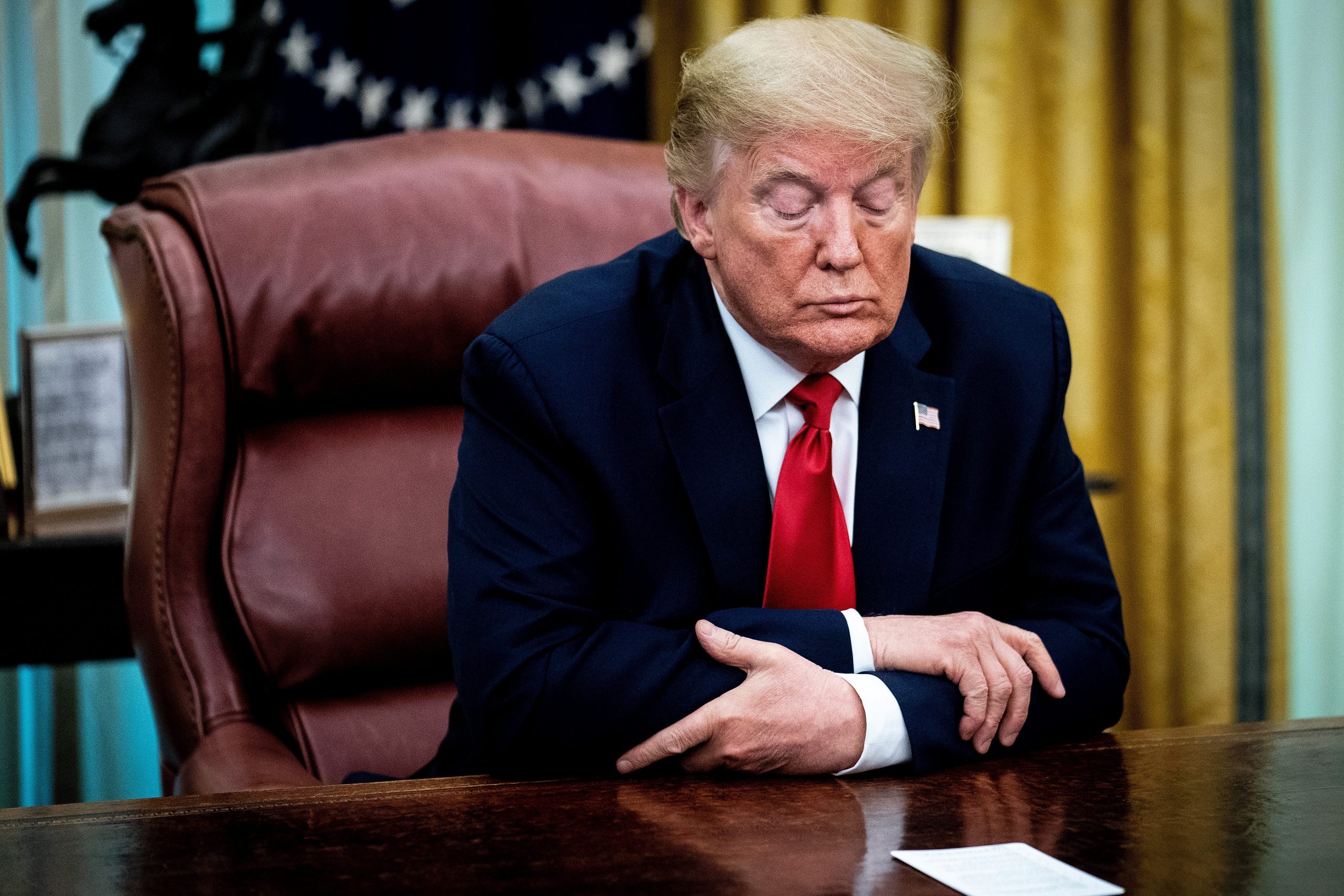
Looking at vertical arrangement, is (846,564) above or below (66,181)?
below

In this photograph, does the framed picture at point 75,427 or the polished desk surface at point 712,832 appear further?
the framed picture at point 75,427

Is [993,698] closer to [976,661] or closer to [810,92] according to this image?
[976,661]

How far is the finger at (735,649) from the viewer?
3.39 ft

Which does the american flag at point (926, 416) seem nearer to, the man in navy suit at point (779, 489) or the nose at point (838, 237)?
the man in navy suit at point (779, 489)

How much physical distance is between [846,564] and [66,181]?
1.53 meters

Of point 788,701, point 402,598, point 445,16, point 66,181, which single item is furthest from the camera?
point 445,16

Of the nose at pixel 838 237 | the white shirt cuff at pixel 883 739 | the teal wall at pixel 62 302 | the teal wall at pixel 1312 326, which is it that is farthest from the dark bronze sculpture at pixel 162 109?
the teal wall at pixel 1312 326

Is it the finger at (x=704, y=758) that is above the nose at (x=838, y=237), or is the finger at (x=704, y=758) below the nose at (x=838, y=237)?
below

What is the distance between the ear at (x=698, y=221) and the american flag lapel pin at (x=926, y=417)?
250 mm

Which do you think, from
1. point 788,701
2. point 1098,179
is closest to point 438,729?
point 788,701

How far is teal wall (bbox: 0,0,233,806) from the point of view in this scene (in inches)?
101

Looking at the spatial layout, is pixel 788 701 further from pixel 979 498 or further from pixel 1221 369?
pixel 1221 369

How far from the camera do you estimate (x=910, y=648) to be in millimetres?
1081

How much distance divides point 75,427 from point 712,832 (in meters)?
1.47
